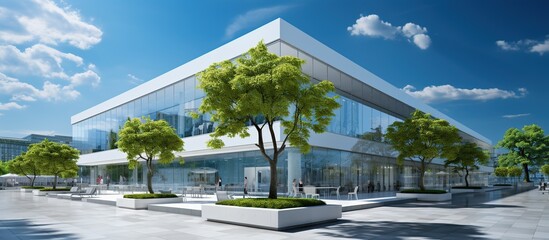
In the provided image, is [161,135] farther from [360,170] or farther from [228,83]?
[360,170]

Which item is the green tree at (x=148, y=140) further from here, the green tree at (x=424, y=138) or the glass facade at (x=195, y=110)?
the green tree at (x=424, y=138)

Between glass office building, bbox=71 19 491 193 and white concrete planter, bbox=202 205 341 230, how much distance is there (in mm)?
9521

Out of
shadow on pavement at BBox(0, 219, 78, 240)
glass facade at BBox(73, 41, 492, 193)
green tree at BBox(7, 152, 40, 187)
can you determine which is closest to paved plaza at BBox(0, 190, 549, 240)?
shadow on pavement at BBox(0, 219, 78, 240)

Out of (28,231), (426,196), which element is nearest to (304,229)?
(28,231)

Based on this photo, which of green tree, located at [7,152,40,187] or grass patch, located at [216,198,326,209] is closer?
grass patch, located at [216,198,326,209]

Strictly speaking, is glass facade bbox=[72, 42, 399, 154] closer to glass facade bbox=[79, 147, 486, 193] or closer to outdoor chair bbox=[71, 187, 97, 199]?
glass facade bbox=[79, 147, 486, 193]

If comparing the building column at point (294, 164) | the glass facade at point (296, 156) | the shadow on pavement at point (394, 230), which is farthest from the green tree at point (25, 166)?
the shadow on pavement at point (394, 230)

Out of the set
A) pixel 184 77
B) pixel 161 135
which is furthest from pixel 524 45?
pixel 161 135

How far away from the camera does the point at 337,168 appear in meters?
30.8

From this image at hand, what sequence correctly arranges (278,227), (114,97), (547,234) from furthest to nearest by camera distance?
(114,97), (278,227), (547,234)

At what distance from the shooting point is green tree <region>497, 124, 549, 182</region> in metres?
63.2

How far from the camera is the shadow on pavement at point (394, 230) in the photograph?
1195 cm

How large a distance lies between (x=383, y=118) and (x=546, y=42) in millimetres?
53458

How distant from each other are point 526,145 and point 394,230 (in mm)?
61680
